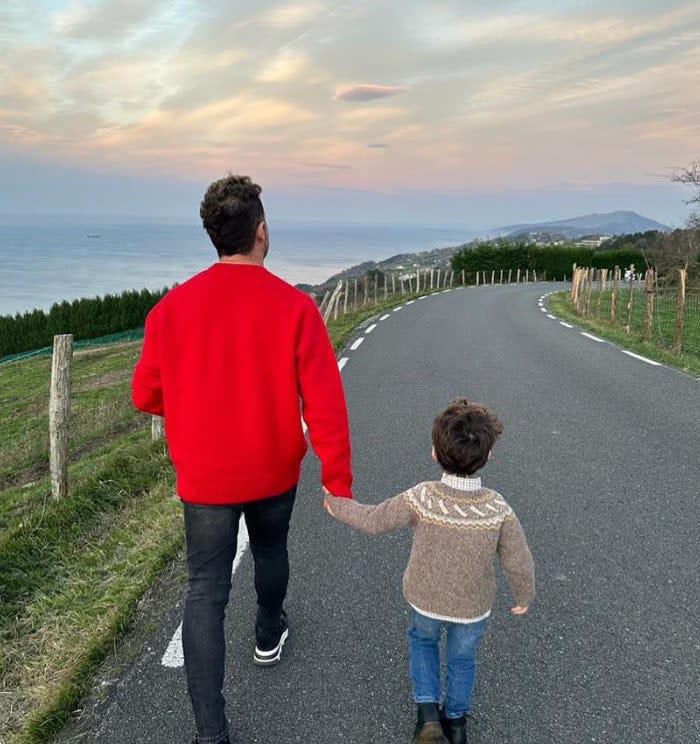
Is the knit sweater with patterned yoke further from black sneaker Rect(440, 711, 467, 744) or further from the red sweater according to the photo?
black sneaker Rect(440, 711, 467, 744)

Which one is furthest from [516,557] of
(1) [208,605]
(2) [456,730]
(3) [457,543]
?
(1) [208,605]

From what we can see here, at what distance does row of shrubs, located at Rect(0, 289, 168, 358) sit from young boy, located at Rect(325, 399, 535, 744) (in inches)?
1602

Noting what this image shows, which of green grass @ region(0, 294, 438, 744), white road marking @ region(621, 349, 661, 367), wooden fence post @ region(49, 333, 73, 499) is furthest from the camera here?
white road marking @ region(621, 349, 661, 367)

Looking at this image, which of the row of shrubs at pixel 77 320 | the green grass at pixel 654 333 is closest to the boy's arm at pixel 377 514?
the green grass at pixel 654 333

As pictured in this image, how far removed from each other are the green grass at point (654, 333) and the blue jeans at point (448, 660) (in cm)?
888

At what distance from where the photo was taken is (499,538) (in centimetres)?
214

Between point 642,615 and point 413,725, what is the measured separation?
144 cm

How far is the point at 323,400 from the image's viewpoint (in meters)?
2.20

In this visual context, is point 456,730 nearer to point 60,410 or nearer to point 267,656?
point 267,656

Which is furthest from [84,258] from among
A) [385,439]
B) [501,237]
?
[385,439]

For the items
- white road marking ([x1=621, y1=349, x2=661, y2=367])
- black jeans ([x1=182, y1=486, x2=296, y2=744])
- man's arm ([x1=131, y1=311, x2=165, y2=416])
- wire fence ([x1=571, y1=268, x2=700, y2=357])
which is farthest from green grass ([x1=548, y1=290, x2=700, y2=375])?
man's arm ([x1=131, y1=311, x2=165, y2=416])

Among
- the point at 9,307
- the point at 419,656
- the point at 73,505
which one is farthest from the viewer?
the point at 9,307

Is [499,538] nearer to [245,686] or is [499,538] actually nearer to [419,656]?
[419,656]

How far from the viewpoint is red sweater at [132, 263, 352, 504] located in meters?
2.11
